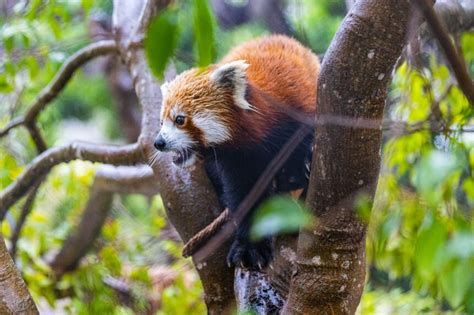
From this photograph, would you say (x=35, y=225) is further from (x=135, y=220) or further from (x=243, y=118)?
(x=243, y=118)

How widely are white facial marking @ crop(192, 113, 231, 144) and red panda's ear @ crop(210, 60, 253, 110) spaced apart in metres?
0.07

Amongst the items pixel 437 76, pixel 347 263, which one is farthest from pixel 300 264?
pixel 437 76

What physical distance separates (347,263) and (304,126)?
437 mm

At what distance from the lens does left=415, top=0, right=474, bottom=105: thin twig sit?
0.70 m

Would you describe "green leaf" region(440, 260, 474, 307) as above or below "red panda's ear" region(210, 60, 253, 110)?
above

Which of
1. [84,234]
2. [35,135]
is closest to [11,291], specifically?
[35,135]

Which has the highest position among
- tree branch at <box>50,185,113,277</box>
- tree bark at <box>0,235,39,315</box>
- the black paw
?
tree bark at <box>0,235,39,315</box>

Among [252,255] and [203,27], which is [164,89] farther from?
[203,27]

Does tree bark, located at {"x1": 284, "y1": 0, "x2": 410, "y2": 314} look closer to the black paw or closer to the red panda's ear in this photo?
the black paw

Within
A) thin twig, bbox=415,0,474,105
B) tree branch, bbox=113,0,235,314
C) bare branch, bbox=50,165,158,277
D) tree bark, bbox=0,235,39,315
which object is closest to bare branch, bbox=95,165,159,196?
bare branch, bbox=50,165,158,277

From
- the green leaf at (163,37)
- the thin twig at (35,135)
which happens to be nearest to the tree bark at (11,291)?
the green leaf at (163,37)

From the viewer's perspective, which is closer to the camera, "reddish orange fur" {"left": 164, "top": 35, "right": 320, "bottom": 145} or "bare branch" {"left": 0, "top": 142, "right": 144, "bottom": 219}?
"reddish orange fur" {"left": 164, "top": 35, "right": 320, "bottom": 145}

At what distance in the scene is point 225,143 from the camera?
1791mm

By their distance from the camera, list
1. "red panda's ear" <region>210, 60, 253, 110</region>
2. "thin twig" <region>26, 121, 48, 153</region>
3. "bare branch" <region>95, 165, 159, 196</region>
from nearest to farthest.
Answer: "red panda's ear" <region>210, 60, 253, 110</region> < "bare branch" <region>95, 165, 159, 196</region> < "thin twig" <region>26, 121, 48, 153</region>
